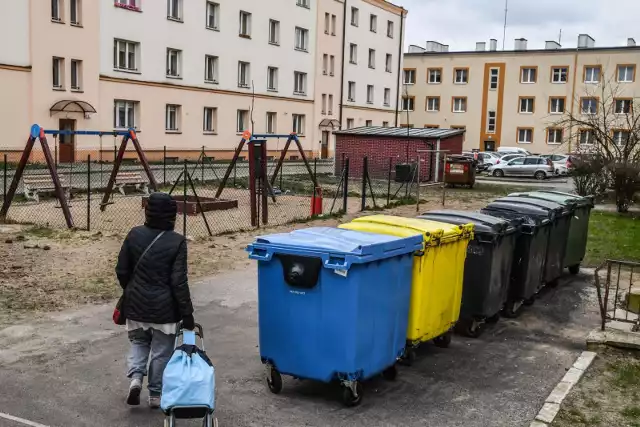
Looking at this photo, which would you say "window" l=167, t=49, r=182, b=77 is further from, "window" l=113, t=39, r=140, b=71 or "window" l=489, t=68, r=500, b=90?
"window" l=489, t=68, r=500, b=90

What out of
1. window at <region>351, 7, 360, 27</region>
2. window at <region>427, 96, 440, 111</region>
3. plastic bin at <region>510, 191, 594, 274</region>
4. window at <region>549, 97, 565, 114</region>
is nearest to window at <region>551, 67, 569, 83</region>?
window at <region>549, 97, 565, 114</region>

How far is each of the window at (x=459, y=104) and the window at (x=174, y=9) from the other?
32856 mm

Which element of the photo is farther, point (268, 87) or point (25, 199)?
point (268, 87)

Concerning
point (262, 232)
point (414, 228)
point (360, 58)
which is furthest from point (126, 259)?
point (360, 58)

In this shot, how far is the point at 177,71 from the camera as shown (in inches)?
1483

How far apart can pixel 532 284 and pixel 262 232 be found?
6.54 m

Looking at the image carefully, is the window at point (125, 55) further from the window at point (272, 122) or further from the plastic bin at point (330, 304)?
the plastic bin at point (330, 304)

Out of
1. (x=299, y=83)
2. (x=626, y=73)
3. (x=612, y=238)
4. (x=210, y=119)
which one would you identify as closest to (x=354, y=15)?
(x=299, y=83)

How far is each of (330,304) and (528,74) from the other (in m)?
59.1

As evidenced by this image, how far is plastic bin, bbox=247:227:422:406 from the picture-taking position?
5430mm

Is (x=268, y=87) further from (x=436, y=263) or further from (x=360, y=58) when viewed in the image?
(x=436, y=263)

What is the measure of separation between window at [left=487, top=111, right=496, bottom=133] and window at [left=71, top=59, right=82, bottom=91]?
39.5m

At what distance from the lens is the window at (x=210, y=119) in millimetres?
40031

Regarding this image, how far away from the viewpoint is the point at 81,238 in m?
12.6
